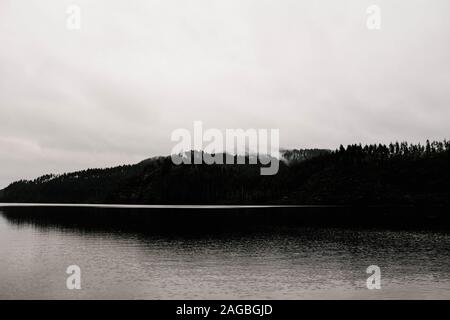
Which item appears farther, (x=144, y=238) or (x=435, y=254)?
(x=144, y=238)

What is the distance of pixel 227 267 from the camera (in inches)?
2793

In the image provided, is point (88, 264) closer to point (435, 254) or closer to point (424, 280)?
point (424, 280)

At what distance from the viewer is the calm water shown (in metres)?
52.7

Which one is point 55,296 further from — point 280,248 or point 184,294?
point 280,248

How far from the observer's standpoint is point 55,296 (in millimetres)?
50125

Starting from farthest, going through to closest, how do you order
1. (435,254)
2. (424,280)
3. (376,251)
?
1. (376,251)
2. (435,254)
3. (424,280)

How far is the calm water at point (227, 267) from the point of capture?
52656 millimetres

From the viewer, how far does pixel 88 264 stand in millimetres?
74812

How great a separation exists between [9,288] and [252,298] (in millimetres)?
31093
